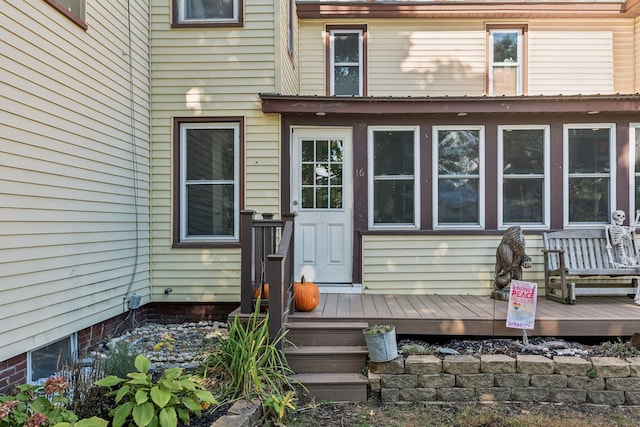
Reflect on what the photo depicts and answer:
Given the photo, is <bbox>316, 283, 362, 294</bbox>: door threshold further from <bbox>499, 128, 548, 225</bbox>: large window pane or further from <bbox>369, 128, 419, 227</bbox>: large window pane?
<bbox>499, 128, 548, 225</bbox>: large window pane

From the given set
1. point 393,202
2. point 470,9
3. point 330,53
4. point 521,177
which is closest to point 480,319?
point 393,202

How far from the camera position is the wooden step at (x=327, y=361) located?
13.4ft

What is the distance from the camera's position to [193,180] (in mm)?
5855

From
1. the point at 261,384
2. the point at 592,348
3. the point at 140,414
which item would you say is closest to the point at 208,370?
the point at 261,384

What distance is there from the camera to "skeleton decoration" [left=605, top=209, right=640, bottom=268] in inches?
219

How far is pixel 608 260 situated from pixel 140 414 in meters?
5.65

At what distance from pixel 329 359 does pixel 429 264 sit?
2.38 meters

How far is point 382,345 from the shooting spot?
3934 mm

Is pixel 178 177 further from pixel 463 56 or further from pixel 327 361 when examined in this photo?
pixel 463 56

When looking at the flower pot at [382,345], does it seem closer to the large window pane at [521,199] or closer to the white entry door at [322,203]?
the white entry door at [322,203]

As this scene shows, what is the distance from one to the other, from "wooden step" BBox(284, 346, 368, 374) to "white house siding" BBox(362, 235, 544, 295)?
6.07 ft

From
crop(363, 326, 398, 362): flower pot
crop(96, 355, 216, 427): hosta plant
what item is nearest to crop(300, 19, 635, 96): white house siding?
crop(363, 326, 398, 362): flower pot

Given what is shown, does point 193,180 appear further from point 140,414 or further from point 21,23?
point 140,414

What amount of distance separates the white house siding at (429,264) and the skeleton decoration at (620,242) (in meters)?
0.91
